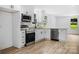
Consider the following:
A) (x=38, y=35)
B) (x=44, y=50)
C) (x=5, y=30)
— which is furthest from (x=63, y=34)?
(x=5, y=30)

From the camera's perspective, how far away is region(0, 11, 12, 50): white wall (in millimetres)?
4630

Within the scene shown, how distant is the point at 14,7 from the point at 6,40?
1339 mm

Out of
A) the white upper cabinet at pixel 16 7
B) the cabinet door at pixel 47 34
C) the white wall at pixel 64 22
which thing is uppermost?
the white upper cabinet at pixel 16 7

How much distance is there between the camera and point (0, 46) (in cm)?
459

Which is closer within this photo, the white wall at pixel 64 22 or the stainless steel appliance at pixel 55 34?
the stainless steel appliance at pixel 55 34

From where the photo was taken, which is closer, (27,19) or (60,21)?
(27,19)

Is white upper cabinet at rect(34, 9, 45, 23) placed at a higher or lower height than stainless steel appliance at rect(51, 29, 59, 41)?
higher

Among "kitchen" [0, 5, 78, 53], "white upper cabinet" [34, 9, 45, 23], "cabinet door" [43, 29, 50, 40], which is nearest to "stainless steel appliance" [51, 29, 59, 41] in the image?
"kitchen" [0, 5, 78, 53]

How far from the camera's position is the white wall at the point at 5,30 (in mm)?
4630

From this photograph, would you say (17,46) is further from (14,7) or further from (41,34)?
(41,34)

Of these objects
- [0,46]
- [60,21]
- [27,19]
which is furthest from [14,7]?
[60,21]

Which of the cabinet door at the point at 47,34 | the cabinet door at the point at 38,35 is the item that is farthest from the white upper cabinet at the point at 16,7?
the cabinet door at the point at 47,34

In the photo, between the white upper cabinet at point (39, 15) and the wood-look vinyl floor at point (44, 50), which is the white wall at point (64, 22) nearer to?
the white upper cabinet at point (39, 15)

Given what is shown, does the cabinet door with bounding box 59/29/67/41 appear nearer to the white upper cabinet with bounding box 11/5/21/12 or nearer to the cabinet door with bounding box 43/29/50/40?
the cabinet door with bounding box 43/29/50/40
